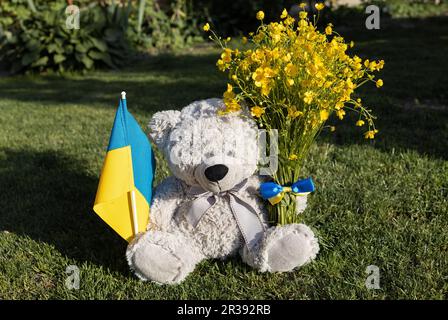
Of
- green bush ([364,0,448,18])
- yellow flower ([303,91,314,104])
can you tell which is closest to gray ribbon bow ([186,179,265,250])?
yellow flower ([303,91,314,104])

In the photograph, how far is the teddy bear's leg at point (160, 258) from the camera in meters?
2.19

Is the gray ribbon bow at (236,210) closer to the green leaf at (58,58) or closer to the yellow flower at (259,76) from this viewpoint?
the yellow flower at (259,76)

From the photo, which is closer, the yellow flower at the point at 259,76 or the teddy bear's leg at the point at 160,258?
the yellow flower at the point at 259,76

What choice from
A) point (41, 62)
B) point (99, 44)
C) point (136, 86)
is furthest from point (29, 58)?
point (136, 86)

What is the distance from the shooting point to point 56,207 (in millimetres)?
3244

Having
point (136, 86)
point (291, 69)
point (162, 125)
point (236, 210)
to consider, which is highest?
point (291, 69)

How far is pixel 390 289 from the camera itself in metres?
2.20

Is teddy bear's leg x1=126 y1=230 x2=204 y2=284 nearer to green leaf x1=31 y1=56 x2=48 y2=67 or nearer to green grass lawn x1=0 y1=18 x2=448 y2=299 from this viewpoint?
green grass lawn x1=0 y1=18 x2=448 y2=299

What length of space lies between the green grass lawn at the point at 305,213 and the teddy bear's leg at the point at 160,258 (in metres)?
0.09

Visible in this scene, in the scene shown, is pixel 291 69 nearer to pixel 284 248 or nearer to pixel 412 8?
pixel 284 248

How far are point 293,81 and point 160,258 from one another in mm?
962

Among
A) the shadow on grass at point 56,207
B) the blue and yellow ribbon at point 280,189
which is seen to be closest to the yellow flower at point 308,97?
the blue and yellow ribbon at point 280,189

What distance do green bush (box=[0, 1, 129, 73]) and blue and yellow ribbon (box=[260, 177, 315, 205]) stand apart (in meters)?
6.34

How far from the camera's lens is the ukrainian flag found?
7.43ft
